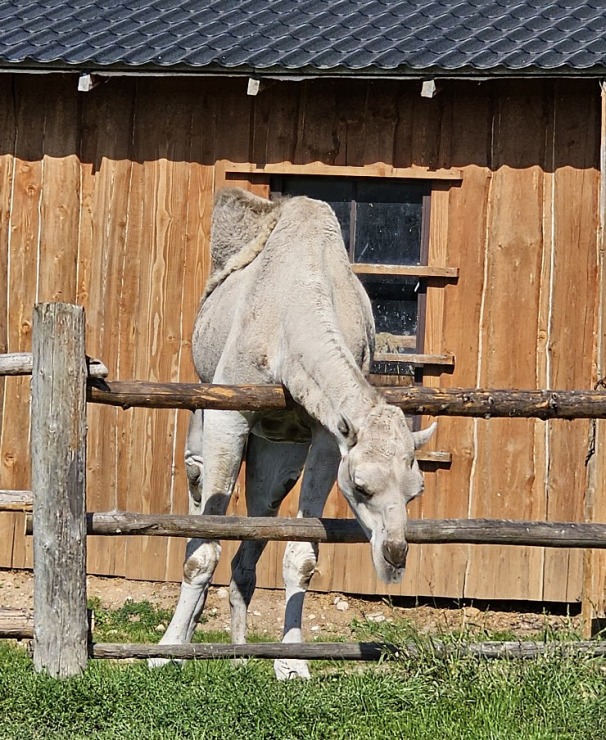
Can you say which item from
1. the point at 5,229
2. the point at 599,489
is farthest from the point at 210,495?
the point at 5,229

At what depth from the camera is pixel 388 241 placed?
27.5ft

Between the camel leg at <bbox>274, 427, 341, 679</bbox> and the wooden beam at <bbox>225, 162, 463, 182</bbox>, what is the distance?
294cm

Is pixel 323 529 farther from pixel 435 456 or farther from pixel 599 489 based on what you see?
pixel 435 456

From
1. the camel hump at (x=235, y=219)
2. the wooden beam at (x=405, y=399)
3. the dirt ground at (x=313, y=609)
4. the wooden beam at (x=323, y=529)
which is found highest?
the camel hump at (x=235, y=219)

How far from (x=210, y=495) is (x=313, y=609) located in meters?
2.63

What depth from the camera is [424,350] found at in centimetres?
827

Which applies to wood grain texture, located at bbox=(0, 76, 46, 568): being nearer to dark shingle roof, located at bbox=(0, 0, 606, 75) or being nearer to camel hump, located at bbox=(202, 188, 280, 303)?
dark shingle roof, located at bbox=(0, 0, 606, 75)

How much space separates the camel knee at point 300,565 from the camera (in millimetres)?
5906

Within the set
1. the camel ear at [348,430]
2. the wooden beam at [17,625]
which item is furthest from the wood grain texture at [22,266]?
the camel ear at [348,430]

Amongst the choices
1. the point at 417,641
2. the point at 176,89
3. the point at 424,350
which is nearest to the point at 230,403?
the point at 417,641

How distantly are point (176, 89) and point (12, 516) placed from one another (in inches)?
126

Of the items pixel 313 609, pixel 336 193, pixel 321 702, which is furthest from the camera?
pixel 336 193

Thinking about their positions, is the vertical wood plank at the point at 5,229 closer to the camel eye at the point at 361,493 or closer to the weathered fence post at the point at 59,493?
the weathered fence post at the point at 59,493

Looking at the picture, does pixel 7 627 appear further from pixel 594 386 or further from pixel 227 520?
pixel 594 386
